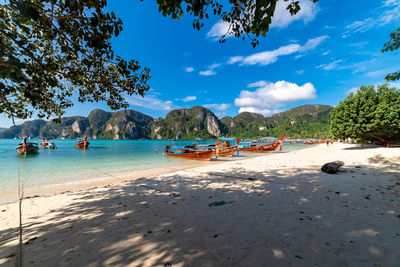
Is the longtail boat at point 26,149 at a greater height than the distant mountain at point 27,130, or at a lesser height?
lesser

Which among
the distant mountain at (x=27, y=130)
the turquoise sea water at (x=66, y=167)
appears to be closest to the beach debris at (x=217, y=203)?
the turquoise sea water at (x=66, y=167)

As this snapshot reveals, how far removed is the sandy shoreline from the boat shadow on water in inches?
0.6

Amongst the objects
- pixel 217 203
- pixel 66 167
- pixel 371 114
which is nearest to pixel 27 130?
pixel 66 167

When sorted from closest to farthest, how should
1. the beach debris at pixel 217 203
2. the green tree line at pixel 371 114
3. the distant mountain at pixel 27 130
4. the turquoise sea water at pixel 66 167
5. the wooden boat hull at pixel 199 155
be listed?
the beach debris at pixel 217 203
the turquoise sea water at pixel 66 167
the green tree line at pixel 371 114
the wooden boat hull at pixel 199 155
the distant mountain at pixel 27 130

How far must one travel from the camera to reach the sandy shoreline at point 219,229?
222cm

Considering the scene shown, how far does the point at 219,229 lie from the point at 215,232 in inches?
5.6

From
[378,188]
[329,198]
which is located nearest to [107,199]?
[329,198]

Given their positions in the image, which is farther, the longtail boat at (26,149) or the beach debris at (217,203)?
the longtail boat at (26,149)

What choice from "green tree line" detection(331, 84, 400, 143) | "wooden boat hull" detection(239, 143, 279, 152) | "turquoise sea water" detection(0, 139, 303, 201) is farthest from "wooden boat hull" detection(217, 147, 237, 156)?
"green tree line" detection(331, 84, 400, 143)

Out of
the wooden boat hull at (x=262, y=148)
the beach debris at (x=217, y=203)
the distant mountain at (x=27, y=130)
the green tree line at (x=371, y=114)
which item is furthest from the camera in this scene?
the distant mountain at (x=27, y=130)

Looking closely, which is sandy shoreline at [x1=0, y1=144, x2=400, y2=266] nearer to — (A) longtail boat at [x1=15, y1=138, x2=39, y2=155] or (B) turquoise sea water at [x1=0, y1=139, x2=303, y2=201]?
(B) turquoise sea water at [x1=0, y1=139, x2=303, y2=201]

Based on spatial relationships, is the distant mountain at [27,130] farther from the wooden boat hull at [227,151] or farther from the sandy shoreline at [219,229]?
the sandy shoreline at [219,229]

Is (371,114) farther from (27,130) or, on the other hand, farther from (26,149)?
(27,130)

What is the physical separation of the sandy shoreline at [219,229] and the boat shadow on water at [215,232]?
0.02m
